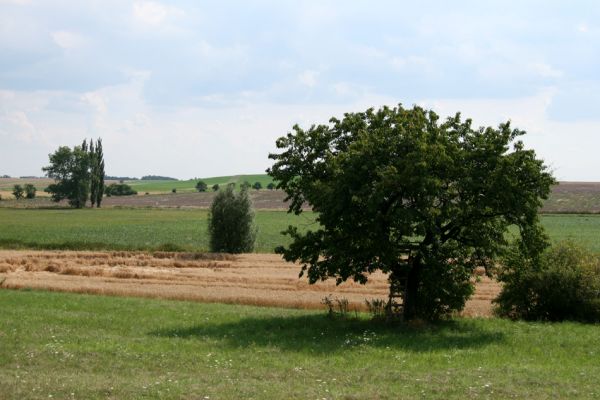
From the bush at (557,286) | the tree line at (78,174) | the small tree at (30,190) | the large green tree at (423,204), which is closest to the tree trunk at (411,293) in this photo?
the large green tree at (423,204)

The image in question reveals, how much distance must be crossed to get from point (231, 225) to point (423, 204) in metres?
40.8

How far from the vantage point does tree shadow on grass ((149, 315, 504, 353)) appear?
65.3 feet

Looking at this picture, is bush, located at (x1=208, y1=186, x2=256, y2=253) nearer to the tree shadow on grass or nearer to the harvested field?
the harvested field

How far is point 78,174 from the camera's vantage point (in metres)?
148

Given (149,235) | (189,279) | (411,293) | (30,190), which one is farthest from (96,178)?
(411,293)

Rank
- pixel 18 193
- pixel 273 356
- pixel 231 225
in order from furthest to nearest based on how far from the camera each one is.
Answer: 1. pixel 18 193
2. pixel 231 225
3. pixel 273 356

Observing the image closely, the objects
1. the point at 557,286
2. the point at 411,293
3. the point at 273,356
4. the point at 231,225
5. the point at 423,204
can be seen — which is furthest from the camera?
the point at 231,225

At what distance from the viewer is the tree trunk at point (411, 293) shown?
23.5 meters

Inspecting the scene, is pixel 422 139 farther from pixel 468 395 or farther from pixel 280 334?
pixel 468 395

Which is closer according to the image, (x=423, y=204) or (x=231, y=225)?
(x=423, y=204)

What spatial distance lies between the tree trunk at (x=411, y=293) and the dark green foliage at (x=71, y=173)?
134m

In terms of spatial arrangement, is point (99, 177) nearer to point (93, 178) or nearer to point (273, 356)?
point (93, 178)

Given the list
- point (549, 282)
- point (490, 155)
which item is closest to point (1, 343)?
point (490, 155)

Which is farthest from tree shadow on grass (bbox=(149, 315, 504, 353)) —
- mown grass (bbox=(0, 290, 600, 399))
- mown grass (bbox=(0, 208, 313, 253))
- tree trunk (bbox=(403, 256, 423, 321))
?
mown grass (bbox=(0, 208, 313, 253))
